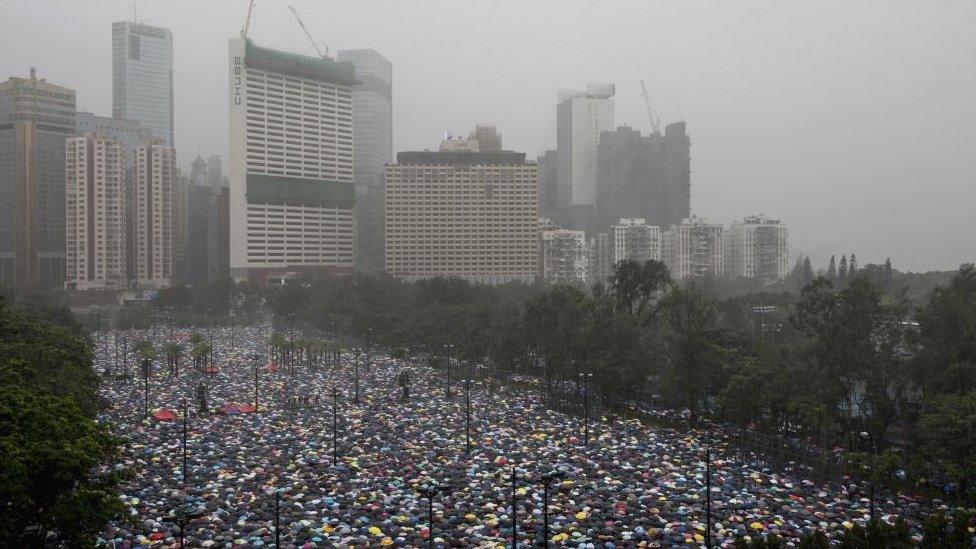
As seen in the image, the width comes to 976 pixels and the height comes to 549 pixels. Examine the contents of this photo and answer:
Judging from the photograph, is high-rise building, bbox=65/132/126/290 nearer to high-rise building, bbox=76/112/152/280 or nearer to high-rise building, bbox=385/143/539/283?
high-rise building, bbox=76/112/152/280

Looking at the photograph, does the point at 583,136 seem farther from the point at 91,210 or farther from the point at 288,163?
the point at 91,210

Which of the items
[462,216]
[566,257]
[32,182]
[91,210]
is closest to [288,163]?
[462,216]

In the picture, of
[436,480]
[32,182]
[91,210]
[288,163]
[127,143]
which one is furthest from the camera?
[127,143]

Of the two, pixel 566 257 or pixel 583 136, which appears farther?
pixel 583 136

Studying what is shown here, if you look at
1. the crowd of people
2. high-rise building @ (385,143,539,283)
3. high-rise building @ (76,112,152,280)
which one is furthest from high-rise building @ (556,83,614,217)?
the crowd of people

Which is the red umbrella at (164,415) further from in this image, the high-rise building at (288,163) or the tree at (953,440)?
the high-rise building at (288,163)
